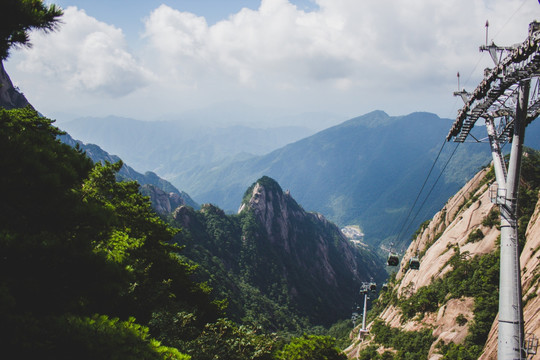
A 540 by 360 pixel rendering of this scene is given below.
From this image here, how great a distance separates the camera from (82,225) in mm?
8656

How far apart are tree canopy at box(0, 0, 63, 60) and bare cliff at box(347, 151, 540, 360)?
29.8m

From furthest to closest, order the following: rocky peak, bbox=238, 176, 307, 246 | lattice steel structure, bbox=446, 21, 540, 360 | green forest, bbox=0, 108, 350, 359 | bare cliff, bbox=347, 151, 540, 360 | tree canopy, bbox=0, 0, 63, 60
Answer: rocky peak, bbox=238, 176, 307, 246
bare cliff, bbox=347, 151, 540, 360
lattice steel structure, bbox=446, 21, 540, 360
tree canopy, bbox=0, 0, 63, 60
green forest, bbox=0, 108, 350, 359

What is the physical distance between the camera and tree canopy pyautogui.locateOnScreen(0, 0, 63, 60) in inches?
314

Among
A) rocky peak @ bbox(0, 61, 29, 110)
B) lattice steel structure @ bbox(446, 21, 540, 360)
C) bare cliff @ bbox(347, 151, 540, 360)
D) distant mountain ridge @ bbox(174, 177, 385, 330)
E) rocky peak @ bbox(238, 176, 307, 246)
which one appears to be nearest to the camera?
lattice steel structure @ bbox(446, 21, 540, 360)

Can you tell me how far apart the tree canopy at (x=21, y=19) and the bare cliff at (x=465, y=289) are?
2981 centimetres

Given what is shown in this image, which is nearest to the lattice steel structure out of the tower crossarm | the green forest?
the tower crossarm

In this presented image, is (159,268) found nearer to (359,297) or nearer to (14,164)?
(14,164)

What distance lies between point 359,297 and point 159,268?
124595 mm

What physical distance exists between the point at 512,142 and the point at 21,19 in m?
18.9

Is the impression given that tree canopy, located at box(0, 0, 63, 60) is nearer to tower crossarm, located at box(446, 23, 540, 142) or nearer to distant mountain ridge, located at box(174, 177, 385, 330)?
tower crossarm, located at box(446, 23, 540, 142)

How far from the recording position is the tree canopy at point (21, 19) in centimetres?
798

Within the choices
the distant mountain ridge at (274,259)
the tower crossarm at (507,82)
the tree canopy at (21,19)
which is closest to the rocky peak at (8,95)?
the distant mountain ridge at (274,259)

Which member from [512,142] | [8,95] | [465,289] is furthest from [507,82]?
[8,95]

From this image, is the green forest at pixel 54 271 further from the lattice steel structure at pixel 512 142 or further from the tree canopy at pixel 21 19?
the lattice steel structure at pixel 512 142
